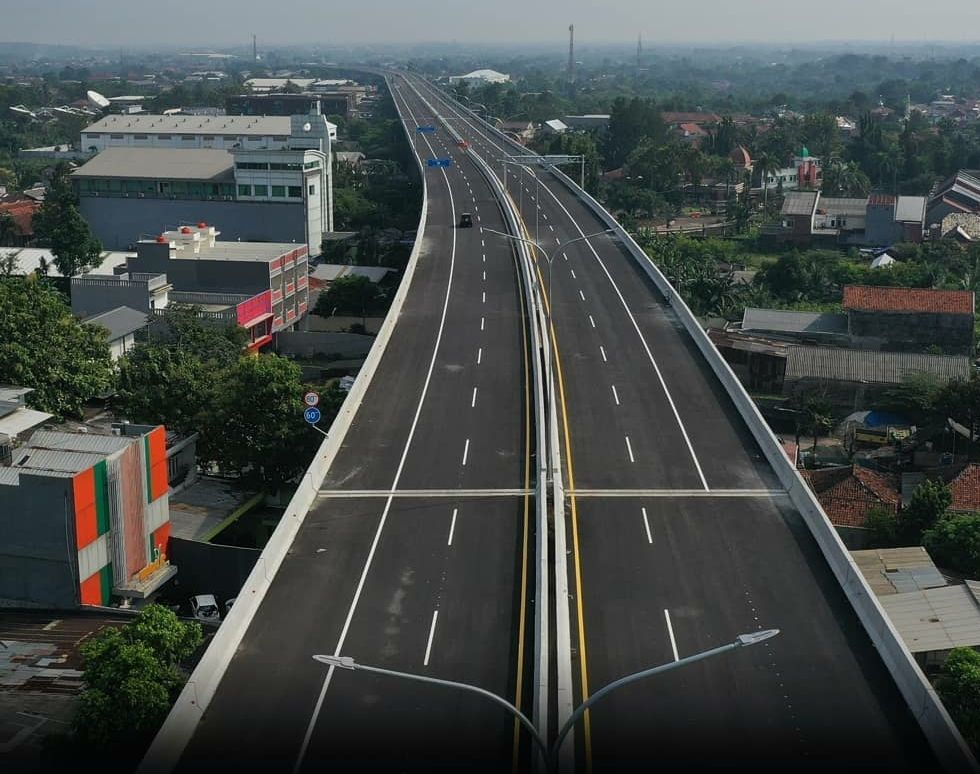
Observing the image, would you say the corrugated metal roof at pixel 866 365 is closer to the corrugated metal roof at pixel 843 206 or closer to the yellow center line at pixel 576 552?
the yellow center line at pixel 576 552

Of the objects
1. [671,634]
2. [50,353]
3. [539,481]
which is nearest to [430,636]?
[671,634]

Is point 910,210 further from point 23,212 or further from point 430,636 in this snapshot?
point 430,636

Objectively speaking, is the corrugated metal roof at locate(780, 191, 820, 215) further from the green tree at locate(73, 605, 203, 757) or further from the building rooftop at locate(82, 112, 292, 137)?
the green tree at locate(73, 605, 203, 757)

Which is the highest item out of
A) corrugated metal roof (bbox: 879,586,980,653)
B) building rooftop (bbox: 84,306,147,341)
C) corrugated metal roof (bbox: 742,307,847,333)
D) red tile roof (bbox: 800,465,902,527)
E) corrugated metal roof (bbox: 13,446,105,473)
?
corrugated metal roof (bbox: 13,446,105,473)

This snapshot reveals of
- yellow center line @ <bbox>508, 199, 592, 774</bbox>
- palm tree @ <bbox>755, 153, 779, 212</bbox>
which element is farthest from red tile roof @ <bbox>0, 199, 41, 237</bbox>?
palm tree @ <bbox>755, 153, 779, 212</bbox>

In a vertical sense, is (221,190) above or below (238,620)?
above
